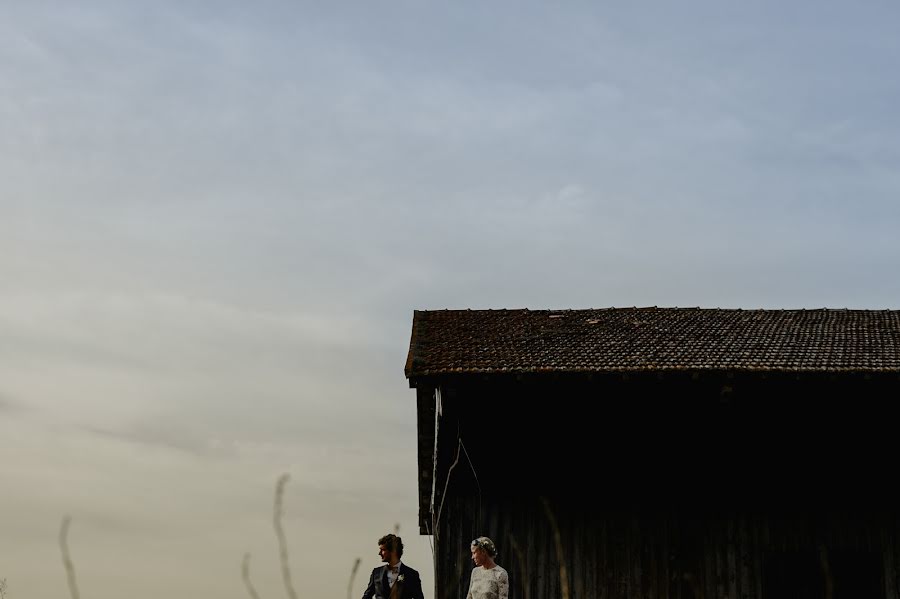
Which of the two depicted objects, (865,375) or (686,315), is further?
(686,315)

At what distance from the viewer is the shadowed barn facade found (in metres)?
12.0

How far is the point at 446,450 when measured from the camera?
44.6ft

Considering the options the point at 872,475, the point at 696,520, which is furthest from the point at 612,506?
the point at 872,475

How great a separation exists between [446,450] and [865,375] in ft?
17.7

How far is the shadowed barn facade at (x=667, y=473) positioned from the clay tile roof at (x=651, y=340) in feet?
0.24

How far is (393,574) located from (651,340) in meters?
6.78

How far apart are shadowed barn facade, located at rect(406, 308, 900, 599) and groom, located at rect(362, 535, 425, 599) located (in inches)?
146

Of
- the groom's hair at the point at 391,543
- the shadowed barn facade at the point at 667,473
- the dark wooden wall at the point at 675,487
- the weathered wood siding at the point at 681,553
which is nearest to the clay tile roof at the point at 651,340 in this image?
the shadowed barn facade at the point at 667,473

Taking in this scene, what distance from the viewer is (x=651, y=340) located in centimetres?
1378

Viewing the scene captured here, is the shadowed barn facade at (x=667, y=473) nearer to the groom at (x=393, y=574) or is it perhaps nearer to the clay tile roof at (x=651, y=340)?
the clay tile roof at (x=651, y=340)

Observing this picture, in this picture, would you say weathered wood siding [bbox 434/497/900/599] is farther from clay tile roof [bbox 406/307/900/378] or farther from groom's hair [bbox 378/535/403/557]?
groom's hair [bbox 378/535/403/557]

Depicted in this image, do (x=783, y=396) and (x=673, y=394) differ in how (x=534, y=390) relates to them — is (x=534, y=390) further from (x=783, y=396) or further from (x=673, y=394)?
(x=783, y=396)

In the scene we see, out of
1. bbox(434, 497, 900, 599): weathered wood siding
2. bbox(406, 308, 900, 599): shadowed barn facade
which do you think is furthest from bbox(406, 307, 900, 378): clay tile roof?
bbox(434, 497, 900, 599): weathered wood siding

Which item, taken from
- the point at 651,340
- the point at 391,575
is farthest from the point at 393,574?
the point at 651,340
